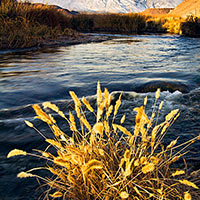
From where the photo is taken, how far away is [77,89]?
15.0ft

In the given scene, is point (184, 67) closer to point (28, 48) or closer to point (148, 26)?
point (28, 48)

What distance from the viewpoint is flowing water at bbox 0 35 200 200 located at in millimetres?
2041

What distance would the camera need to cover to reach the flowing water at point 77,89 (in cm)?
204

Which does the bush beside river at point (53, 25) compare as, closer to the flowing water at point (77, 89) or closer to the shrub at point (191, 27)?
the shrub at point (191, 27)

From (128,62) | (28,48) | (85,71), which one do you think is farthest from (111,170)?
(28,48)

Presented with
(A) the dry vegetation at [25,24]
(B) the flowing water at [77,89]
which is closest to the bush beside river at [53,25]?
(A) the dry vegetation at [25,24]

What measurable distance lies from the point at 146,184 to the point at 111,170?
227 mm

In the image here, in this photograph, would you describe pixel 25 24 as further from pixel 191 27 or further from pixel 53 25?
pixel 191 27

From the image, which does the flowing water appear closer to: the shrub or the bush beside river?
the bush beside river

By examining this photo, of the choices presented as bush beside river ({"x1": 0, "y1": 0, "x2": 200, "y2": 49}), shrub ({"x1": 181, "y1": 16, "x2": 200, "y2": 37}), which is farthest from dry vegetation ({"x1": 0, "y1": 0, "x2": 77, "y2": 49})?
shrub ({"x1": 181, "y1": 16, "x2": 200, "y2": 37})

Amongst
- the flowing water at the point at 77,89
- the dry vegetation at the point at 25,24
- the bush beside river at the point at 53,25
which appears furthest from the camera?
the bush beside river at the point at 53,25

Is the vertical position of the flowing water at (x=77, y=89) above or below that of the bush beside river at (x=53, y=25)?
below

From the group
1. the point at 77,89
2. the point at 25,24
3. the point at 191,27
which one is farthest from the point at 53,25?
the point at 77,89

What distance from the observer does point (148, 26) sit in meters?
22.7
